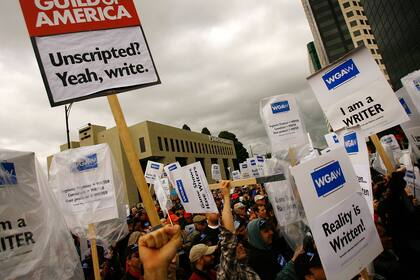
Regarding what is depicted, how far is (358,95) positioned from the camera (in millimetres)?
3408

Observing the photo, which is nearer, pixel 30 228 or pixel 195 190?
pixel 30 228

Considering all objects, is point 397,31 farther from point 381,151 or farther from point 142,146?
point 381,151

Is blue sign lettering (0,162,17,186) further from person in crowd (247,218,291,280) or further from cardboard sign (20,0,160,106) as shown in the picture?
person in crowd (247,218,291,280)

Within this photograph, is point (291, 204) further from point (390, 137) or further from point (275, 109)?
point (390, 137)

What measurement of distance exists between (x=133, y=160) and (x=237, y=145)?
300ft

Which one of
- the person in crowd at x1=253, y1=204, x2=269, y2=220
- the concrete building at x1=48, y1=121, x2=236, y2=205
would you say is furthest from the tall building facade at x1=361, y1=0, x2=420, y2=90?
the concrete building at x1=48, y1=121, x2=236, y2=205

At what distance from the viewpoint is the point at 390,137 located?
336 inches

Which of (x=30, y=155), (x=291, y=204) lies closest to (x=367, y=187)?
(x=291, y=204)

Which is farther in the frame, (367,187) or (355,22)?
(355,22)

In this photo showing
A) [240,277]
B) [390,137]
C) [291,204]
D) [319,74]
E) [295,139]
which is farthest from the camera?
[390,137]

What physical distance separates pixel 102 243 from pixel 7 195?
4.63 m

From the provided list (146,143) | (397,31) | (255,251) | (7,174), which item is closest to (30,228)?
(7,174)

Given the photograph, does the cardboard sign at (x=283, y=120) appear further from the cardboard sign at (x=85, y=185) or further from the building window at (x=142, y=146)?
the building window at (x=142, y=146)

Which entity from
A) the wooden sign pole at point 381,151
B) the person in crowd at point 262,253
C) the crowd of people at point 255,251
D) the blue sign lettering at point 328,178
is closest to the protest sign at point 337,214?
the blue sign lettering at point 328,178
